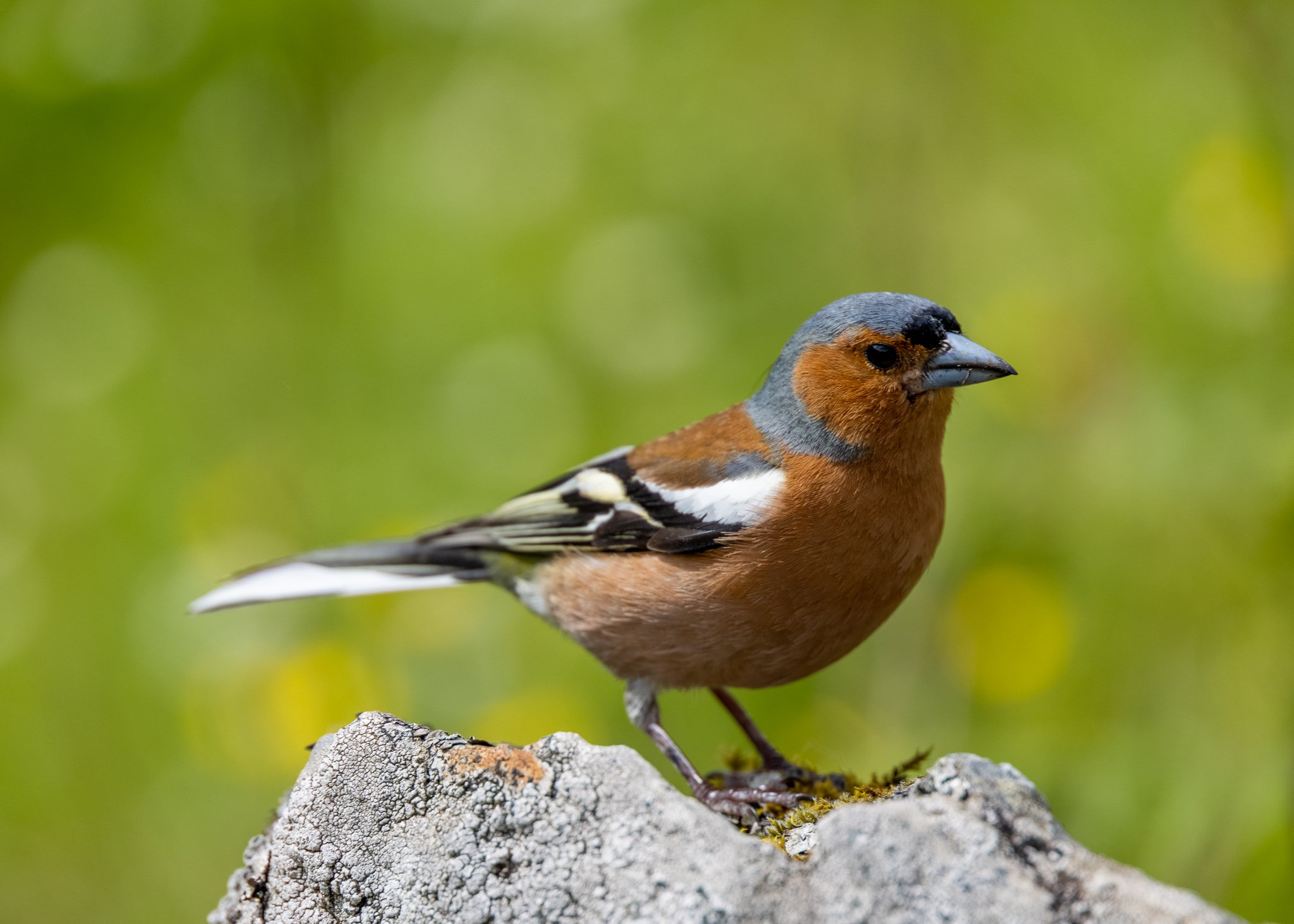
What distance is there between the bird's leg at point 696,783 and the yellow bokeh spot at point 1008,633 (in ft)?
5.57

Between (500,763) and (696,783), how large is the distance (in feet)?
4.11

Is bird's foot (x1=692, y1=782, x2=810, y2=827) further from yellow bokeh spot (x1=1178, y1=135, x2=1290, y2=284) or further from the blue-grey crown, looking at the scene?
yellow bokeh spot (x1=1178, y1=135, x2=1290, y2=284)

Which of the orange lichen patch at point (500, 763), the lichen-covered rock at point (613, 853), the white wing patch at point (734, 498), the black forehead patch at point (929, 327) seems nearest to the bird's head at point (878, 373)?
the black forehead patch at point (929, 327)

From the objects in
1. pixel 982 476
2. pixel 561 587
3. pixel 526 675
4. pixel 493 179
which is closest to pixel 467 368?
pixel 493 179

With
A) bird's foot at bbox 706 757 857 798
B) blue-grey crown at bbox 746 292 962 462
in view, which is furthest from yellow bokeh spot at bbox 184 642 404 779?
blue-grey crown at bbox 746 292 962 462

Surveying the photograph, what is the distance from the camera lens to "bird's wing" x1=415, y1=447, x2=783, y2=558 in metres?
3.70

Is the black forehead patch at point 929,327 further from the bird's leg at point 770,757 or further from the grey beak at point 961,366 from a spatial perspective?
the bird's leg at point 770,757

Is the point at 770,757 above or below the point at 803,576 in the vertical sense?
below

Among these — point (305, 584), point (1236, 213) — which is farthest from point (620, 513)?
point (1236, 213)

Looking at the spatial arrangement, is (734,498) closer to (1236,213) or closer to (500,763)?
(500,763)

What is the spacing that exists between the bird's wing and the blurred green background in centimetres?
112

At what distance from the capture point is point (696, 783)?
3582 mm

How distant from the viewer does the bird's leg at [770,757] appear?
3678 mm

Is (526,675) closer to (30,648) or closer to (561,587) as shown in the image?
(561,587)
